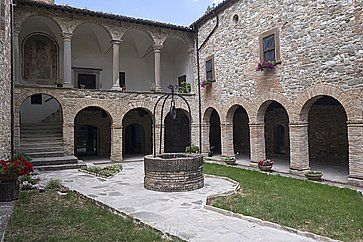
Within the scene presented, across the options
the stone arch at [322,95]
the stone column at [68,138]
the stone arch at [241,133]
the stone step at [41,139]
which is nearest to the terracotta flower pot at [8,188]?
the stone column at [68,138]

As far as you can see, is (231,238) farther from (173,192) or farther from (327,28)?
(327,28)

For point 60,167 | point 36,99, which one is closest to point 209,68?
point 60,167

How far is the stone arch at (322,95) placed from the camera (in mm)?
8758

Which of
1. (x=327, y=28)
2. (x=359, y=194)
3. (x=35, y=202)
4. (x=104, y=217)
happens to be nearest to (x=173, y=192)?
(x=104, y=217)

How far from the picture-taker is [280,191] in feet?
25.7

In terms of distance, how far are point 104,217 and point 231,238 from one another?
2.46m

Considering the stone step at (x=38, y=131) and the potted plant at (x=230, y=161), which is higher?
the stone step at (x=38, y=131)

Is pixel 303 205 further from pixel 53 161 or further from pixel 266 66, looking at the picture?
pixel 53 161

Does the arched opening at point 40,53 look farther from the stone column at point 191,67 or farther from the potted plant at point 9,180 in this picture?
the potted plant at point 9,180

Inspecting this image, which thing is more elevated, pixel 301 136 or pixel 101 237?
pixel 301 136

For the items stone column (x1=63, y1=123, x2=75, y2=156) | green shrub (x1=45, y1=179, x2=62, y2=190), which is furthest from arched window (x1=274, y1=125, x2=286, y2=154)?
green shrub (x1=45, y1=179, x2=62, y2=190)

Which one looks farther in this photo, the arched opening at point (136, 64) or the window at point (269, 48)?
the arched opening at point (136, 64)

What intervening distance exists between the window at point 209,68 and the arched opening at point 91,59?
5924mm

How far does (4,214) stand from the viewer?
5781 millimetres
